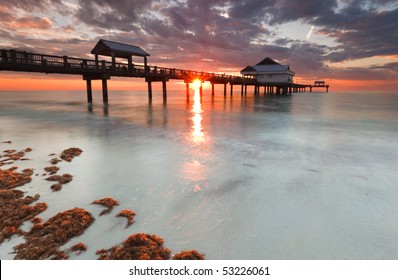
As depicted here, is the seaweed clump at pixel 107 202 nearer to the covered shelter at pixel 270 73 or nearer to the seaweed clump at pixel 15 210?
the seaweed clump at pixel 15 210

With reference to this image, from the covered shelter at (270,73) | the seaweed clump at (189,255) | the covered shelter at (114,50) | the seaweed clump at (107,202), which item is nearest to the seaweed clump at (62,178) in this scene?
the seaweed clump at (107,202)

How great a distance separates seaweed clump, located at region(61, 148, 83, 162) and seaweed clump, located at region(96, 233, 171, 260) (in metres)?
5.52

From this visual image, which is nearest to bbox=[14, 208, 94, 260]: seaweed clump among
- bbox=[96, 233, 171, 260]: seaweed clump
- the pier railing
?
bbox=[96, 233, 171, 260]: seaweed clump

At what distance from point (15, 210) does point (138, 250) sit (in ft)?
9.67

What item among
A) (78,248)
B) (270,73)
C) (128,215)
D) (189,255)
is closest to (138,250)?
(189,255)

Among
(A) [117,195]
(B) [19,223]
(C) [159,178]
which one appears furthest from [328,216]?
(B) [19,223]

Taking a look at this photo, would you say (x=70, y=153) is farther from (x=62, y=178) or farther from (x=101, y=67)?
(x=101, y=67)

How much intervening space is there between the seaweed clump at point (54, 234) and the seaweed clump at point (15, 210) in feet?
1.17

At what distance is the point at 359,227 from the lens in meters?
4.38

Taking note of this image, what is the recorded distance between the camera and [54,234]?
3.97m

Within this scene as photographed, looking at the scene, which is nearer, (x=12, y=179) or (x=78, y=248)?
(x=78, y=248)

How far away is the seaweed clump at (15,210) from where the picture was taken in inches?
161

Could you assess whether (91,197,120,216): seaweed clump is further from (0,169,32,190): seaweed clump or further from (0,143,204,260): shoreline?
(0,169,32,190): seaweed clump
